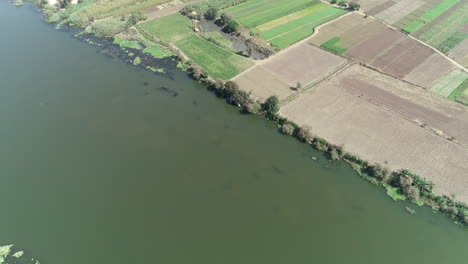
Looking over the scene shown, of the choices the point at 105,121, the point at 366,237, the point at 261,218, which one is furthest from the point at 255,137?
the point at 105,121

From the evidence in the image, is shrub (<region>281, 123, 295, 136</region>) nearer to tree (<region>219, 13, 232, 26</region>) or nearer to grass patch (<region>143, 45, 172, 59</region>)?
grass patch (<region>143, 45, 172, 59</region>)

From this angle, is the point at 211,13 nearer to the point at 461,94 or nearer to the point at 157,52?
the point at 157,52

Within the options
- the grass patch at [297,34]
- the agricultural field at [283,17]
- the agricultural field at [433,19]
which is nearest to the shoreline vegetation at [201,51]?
the agricultural field at [283,17]

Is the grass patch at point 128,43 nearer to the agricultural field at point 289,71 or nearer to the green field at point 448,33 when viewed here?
the agricultural field at point 289,71

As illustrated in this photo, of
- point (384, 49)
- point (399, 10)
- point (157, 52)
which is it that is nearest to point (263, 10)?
point (157, 52)

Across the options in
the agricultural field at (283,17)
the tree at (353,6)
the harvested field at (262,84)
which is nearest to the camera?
the harvested field at (262,84)

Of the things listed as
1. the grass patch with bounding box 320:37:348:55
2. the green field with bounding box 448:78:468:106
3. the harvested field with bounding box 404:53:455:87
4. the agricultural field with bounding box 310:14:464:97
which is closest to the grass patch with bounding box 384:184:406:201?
the green field with bounding box 448:78:468:106
